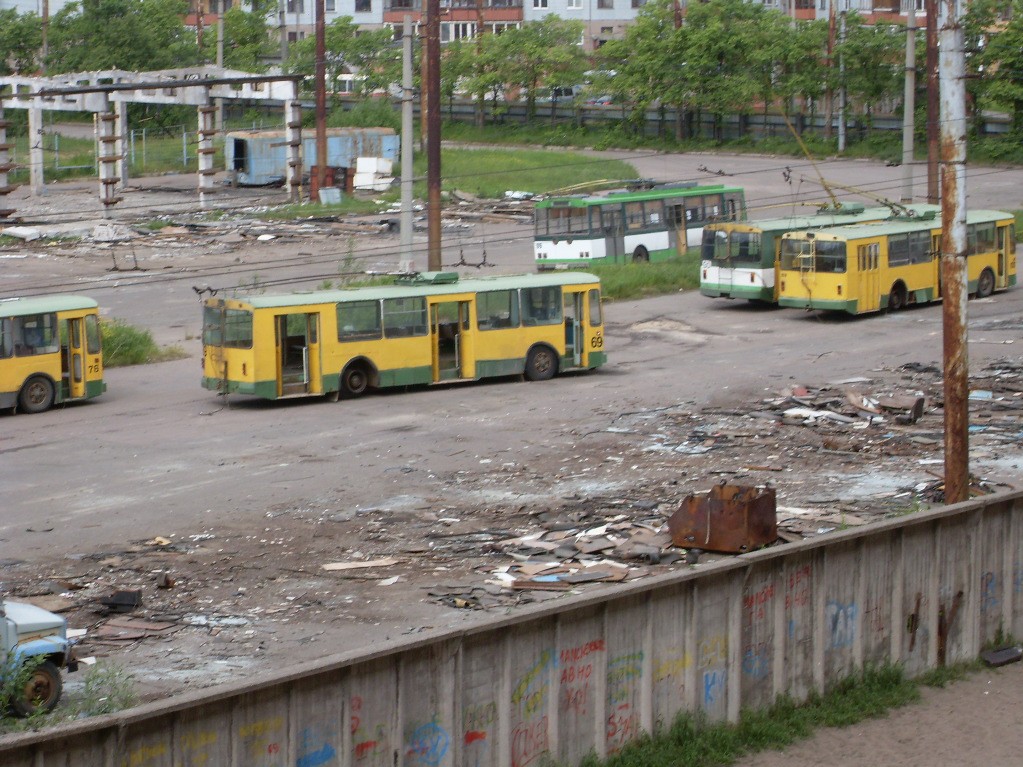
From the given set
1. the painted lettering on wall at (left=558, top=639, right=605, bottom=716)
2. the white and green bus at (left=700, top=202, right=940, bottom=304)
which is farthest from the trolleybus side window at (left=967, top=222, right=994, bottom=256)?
the painted lettering on wall at (left=558, top=639, right=605, bottom=716)

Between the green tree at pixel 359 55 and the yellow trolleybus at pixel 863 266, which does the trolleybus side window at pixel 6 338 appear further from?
the green tree at pixel 359 55

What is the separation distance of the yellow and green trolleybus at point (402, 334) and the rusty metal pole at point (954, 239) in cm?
1371

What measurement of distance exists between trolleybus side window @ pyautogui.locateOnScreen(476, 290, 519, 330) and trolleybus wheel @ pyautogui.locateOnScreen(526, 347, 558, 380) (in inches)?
33.1

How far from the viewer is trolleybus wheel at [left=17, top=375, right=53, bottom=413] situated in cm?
2809

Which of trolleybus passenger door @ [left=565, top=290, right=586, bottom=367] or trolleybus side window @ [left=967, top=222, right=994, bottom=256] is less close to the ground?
trolleybus side window @ [left=967, top=222, right=994, bottom=256]

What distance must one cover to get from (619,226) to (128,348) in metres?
17.6

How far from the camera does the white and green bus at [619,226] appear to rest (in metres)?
45.9

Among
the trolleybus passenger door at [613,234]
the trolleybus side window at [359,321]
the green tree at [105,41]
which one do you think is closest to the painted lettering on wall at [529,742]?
the trolleybus side window at [359,321]

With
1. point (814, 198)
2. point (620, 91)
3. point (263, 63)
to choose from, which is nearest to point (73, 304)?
point (814, 198)

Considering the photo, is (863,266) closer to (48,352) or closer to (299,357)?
(299,357)

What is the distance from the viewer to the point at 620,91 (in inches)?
3260

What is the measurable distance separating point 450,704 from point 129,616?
535 cm

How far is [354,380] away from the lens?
2936 cm

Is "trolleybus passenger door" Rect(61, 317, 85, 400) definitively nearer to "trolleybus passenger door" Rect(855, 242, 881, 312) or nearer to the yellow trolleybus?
the yellow trolleybus
